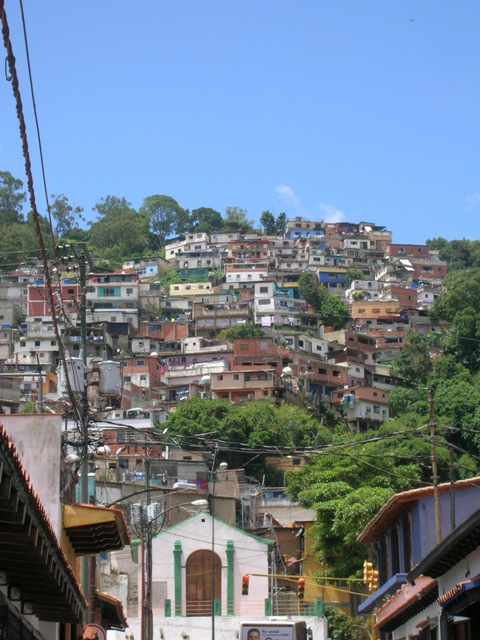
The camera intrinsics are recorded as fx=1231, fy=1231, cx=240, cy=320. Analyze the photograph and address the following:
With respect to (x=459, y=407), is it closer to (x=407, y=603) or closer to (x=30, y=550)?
(x=407, y=603)

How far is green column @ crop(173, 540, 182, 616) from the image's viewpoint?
170ft

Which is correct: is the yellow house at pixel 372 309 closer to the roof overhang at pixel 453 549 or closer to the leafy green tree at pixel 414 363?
the leafy green tree at pixel 414 363

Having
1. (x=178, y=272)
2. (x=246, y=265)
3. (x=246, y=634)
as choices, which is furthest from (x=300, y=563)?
(x=178, y=272)

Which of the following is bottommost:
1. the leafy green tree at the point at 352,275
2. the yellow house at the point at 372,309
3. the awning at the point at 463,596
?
the awning at the point at 463,596

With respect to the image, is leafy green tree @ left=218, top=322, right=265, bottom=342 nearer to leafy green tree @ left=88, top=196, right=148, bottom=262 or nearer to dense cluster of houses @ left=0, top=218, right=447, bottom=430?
dense cluster of houses @ left=0, top=218, right=447, bottom=430

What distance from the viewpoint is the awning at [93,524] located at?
20672 mm

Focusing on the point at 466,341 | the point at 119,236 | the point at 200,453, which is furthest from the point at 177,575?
the point at 119,236

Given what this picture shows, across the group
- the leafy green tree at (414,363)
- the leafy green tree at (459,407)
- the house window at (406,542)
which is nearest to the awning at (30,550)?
the house window at (406,542)

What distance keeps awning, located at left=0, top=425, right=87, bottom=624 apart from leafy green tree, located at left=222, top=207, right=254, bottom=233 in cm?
16210

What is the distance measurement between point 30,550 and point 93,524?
9.41m

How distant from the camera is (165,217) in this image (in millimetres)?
194000

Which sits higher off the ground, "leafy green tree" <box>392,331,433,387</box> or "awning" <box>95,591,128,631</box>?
"leafy green tree" <box>392,331,433,387</box>

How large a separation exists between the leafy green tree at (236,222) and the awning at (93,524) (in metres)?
156

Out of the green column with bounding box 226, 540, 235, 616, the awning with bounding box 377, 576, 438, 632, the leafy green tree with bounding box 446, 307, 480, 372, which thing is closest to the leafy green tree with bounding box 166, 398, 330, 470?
the leafy green tree with bounding box 446, 307, 480, 372
